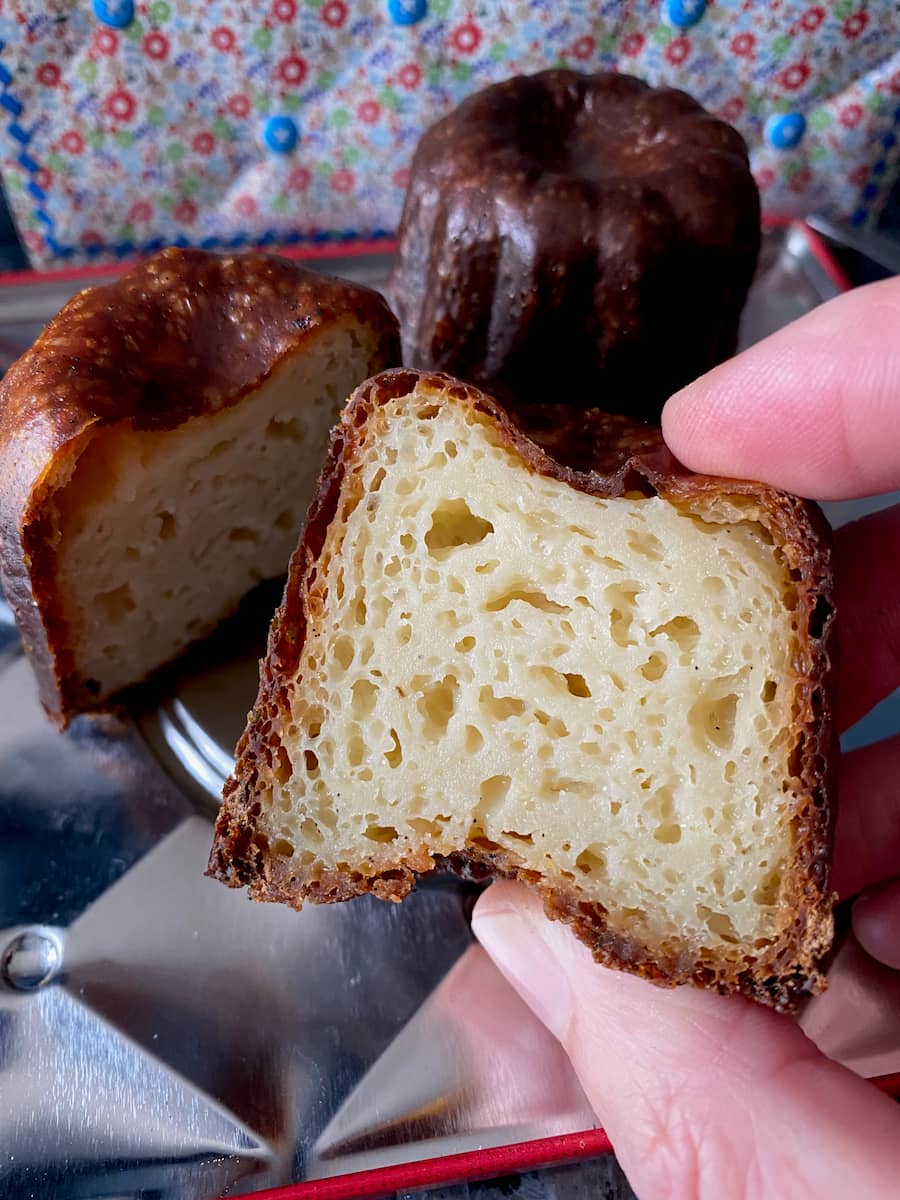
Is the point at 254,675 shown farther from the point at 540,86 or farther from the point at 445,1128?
the point at 540,86

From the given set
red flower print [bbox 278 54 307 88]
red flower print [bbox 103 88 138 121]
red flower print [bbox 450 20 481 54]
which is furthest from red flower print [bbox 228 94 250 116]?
red flower print [bbox 450 20 481 54]

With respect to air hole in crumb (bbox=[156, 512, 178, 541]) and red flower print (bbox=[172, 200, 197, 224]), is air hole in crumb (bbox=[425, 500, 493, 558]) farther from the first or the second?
red flower print (bbox=[172, 200, 197, 224])

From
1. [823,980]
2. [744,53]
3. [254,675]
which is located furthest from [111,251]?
[823,980]

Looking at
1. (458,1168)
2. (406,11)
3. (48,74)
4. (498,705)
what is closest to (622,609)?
(498,705)

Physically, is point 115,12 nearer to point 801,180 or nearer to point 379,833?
point 801,180

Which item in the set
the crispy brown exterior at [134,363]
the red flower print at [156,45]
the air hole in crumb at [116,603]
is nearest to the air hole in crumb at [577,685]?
the crispy brown exterior at [134,363]

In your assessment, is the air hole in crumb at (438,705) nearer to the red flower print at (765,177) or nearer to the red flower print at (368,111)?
the red flower print at (368,111)
